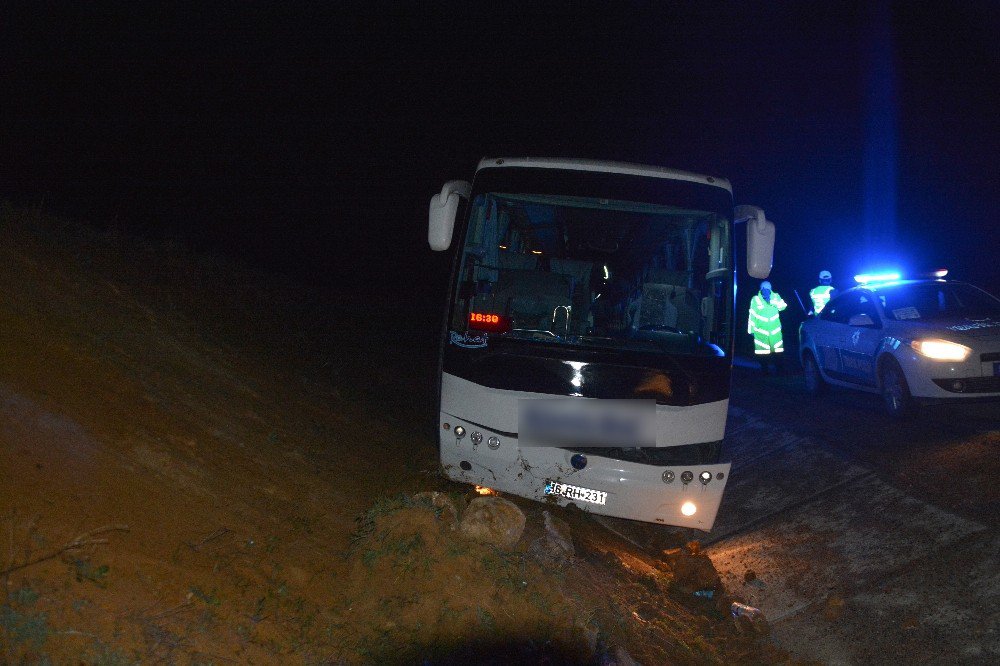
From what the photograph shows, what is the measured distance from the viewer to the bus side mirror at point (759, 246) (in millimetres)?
7081

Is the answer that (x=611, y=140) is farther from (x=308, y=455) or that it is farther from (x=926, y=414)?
(x=308, y=455)

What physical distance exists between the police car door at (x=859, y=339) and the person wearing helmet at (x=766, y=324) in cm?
252

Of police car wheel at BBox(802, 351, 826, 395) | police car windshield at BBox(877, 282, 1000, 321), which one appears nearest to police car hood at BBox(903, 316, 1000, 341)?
police car windshield at BBox(877, 282, 1000, 321)

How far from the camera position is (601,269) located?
7.70m

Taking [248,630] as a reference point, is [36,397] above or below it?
above

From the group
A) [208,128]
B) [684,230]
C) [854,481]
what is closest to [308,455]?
[684,230]

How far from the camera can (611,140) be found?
4591cm

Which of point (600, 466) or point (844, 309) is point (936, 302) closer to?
point (844, 309)

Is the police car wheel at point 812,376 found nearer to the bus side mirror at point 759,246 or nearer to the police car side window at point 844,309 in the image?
the police car side window at point 844,309

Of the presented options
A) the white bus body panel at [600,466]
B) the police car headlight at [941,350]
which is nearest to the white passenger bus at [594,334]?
the white bus body panel at [600,466]

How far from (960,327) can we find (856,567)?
4380 mm

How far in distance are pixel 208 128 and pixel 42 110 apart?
5.98 meters

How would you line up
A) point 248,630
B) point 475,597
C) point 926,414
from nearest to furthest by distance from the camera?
point 248,630 → point 475,597 → point 926,414

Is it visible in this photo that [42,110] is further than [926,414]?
Yes
